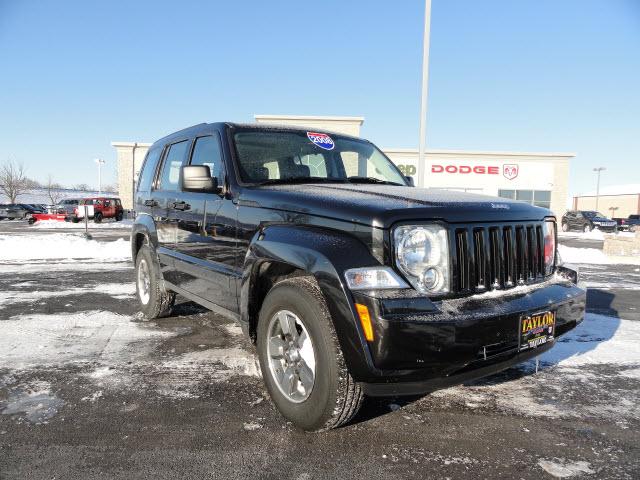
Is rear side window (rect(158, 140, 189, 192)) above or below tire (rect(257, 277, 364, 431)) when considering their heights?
above

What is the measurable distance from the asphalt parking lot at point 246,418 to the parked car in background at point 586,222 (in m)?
33.9

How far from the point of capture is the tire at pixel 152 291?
4.88 meters

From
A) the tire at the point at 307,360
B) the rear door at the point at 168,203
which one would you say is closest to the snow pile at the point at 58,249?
the rear door at the point at 168,203

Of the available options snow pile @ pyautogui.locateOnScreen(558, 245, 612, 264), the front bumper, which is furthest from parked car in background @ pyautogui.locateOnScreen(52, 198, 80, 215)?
the front bumper

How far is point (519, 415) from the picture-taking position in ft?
9.46

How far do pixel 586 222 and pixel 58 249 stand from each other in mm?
34549

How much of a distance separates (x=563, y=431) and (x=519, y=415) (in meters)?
0.26

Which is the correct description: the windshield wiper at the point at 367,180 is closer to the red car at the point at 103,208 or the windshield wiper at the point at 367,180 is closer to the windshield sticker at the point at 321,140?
the windshield sticker at the point at 321,140

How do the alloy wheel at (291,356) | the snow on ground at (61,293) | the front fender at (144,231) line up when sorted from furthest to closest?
the snow on ground at (61,293), the front fender at (144,231), the alloy wheel at (291,356)

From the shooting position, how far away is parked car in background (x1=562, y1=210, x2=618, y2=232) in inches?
1334

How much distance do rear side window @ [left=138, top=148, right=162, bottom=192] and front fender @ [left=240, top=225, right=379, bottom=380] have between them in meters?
3.00

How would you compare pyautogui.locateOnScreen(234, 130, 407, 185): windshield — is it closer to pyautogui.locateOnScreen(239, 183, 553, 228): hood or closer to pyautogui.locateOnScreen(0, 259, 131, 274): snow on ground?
pyautogui.locateOnScreen(239, 183, 553, 228): hood

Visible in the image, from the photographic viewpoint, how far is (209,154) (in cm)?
381

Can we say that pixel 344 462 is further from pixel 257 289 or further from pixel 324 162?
pixel 324 162
